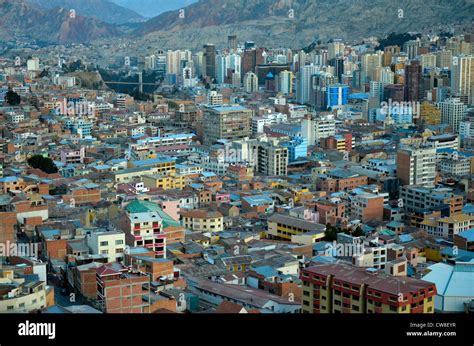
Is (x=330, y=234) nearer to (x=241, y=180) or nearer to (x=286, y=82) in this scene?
(x=241, y=180)

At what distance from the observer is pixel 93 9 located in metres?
17.2

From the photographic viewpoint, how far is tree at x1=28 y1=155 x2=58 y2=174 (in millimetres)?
7229

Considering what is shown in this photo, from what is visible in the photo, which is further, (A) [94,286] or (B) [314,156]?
(B) [314,156]

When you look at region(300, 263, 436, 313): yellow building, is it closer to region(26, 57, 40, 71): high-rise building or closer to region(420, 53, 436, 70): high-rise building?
region(420, 53, 436, 70): high-rise building

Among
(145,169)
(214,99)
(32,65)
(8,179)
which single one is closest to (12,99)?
(214,99)

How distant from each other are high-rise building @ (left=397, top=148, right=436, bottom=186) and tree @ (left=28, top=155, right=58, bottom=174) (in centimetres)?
313

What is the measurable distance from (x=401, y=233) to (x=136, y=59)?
15094 millimetres

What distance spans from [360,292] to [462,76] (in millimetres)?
10196

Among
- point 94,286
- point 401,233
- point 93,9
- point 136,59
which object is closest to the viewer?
point 94,286

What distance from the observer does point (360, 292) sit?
2.84 meters

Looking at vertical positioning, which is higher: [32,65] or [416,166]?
[32,65]

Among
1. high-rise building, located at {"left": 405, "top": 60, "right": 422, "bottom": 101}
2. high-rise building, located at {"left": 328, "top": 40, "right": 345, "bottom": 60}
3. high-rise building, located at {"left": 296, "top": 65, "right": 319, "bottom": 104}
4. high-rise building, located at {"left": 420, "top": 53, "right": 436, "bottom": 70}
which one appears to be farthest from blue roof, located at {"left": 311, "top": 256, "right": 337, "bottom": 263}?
high-rise building, located at {"left": 328, "top": 40, "right": 345, "bottom": 60}

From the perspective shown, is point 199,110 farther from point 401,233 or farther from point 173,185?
point 401,233
